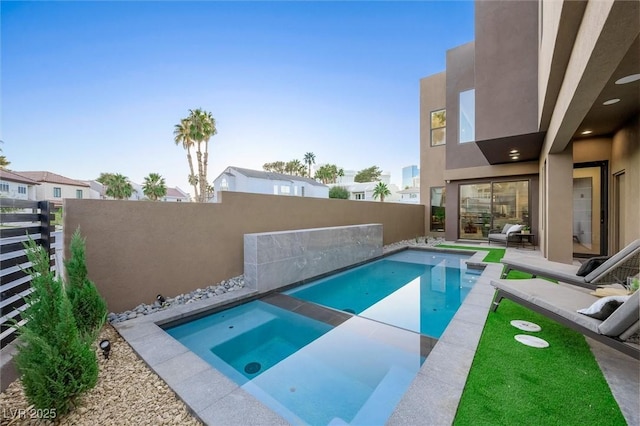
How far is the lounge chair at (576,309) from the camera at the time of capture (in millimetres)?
2219

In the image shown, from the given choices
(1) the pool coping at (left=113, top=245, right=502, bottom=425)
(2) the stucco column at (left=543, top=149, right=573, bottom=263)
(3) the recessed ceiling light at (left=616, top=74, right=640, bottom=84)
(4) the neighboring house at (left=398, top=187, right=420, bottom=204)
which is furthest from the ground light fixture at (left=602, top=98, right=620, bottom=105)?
(4) the neighboring house at (left=398, top=187, right=420, bottom=204)

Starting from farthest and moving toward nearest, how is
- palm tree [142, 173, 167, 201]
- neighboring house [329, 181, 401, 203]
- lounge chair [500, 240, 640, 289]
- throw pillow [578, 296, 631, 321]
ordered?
neighboring house [329, 181, 401, 203]
palm tree [142, 173, 167, 201]
lounge chair [500, 240, 640, 289]
throw pillow [578, 296, 631, 321]

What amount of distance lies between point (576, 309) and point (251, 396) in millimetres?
3480

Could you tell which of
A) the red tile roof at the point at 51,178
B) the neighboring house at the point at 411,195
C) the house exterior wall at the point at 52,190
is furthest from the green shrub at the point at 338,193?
the red tile roof at the point at 51,178

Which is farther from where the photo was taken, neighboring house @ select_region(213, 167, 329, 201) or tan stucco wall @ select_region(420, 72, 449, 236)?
neighboring house @ select_region(213, 167, 329, 201)

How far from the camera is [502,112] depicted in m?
7.32

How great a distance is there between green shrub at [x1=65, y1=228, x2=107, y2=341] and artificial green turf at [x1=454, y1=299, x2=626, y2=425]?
4.09m

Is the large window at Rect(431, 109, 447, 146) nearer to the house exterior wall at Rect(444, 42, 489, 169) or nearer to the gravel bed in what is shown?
the house exterior wall at Rect(444, 42, 489, 169)

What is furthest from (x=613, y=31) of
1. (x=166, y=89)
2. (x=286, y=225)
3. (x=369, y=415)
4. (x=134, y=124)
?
(x=134, y=124)

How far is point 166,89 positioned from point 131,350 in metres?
11.7

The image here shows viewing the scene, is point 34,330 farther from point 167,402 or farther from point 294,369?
point 294,369

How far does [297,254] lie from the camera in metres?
6.50

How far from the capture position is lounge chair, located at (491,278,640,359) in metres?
2.22

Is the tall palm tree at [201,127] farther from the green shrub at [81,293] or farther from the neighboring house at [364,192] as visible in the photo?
the neighboring house at [364,192]
